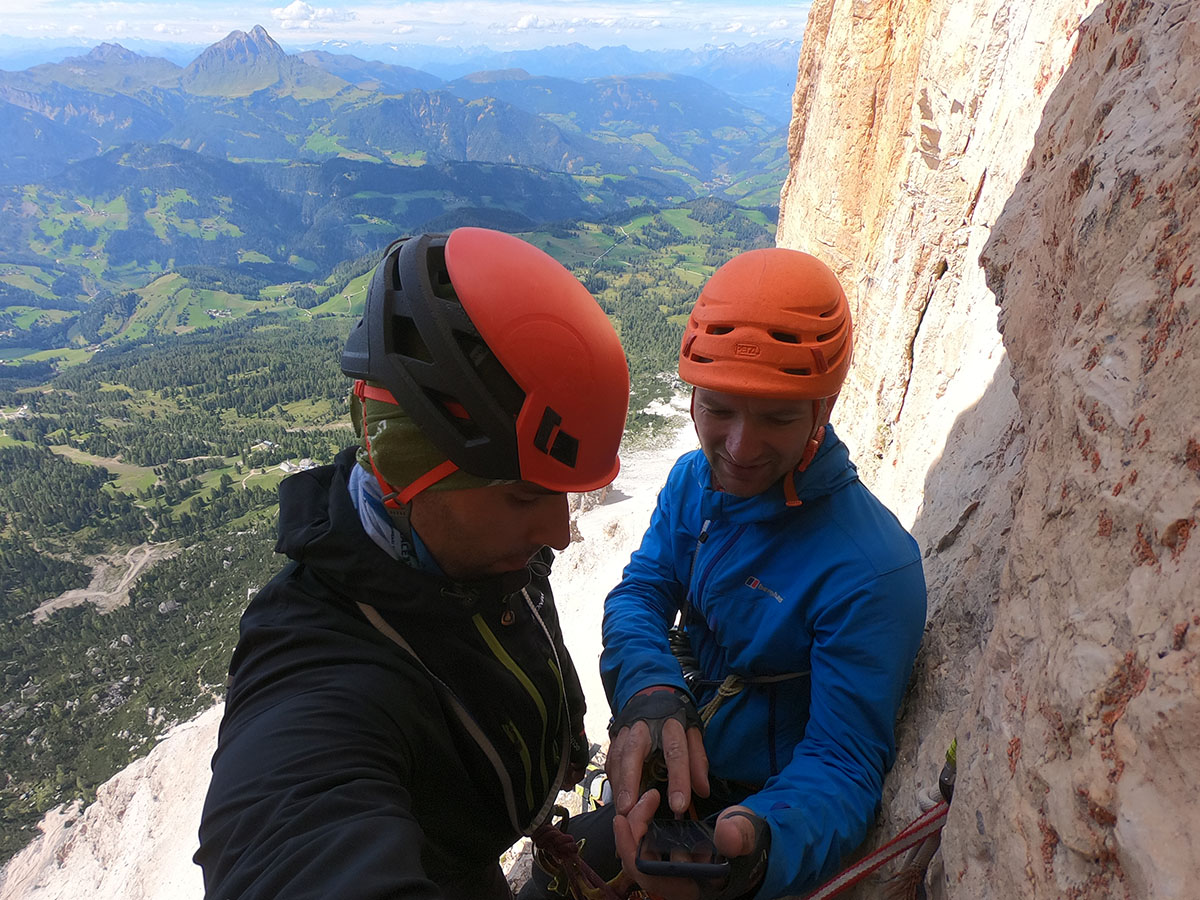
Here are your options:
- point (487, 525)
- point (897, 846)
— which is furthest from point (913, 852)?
point (487, 525)

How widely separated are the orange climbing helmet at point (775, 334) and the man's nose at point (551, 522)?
2.48ft

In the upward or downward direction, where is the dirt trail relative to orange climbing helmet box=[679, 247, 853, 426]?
downward

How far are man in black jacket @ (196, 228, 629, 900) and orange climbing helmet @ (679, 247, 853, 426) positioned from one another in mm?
563

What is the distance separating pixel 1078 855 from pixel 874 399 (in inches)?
459

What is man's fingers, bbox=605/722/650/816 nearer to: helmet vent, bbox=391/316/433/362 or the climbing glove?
the climbing glove

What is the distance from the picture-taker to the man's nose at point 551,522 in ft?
7.14

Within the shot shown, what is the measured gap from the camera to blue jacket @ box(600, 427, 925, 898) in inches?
91.0

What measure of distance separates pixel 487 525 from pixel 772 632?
3.83 feet

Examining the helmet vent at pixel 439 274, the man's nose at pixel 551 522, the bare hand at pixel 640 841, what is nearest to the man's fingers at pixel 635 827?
the bare hand at pixel 640 841

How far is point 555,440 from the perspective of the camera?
202 centimetres

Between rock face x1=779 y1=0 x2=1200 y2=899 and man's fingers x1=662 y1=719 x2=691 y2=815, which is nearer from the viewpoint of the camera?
rock face x1=779 y1=0 x2=1200 y2=899

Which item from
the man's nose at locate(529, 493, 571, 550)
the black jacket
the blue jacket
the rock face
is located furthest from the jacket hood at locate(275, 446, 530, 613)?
the rock face

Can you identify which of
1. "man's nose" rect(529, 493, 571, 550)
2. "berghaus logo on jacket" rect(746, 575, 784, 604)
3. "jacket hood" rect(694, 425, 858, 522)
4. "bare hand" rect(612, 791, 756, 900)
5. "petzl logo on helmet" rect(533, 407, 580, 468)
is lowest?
"bare hand" rect(612, 791, 756, 900)

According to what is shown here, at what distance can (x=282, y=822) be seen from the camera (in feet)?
4.90
